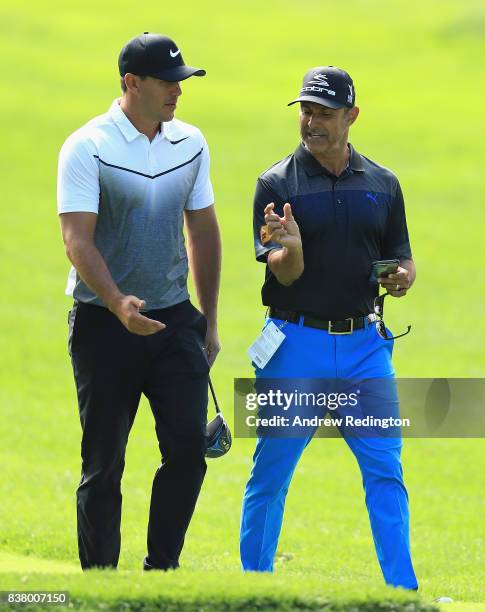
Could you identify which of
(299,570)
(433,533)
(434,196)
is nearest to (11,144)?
(434,196)

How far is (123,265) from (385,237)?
137 centimetres

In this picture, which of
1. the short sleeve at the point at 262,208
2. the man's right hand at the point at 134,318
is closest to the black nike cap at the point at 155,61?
the short sleeve at the point at 262,208

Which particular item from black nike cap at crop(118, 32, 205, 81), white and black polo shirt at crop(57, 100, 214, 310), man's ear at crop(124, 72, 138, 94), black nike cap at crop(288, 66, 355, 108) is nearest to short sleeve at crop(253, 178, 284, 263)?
white and black polo shirt at crop(57, 100, 214, 310)

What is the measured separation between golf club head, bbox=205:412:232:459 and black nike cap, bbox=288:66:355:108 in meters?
1.58

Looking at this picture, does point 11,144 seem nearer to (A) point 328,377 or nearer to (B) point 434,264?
(B) point 434,264

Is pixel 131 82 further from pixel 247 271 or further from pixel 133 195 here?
pixel 247 271

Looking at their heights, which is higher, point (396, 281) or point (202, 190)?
point (202, 190)

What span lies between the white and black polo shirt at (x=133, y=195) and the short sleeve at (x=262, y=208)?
0.34m

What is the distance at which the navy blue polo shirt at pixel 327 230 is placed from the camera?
7.29 m

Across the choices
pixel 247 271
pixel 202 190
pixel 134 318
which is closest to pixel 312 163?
pixel 202 190

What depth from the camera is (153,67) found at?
698cm

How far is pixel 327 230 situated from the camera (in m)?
7.30

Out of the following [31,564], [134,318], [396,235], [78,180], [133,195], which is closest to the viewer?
[134,318]

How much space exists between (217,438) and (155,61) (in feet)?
5.97
